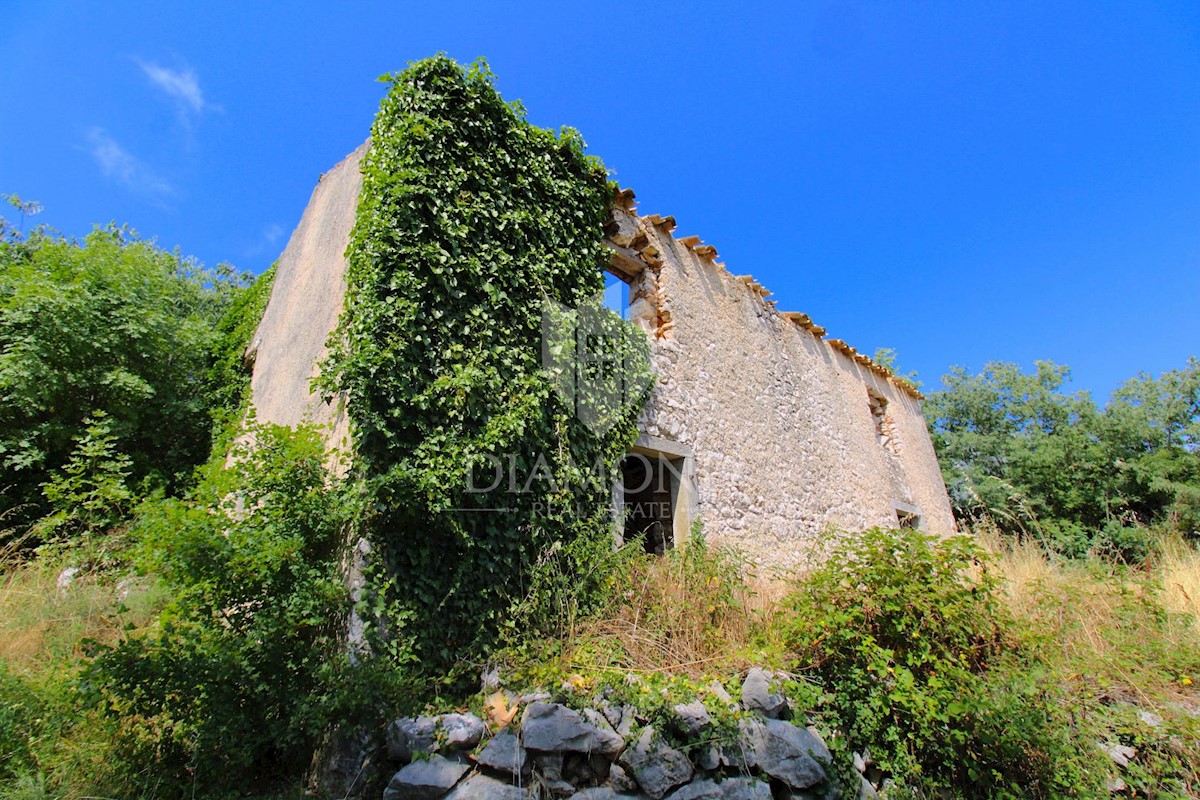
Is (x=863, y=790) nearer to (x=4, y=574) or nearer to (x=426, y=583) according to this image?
(x=426, y=583)

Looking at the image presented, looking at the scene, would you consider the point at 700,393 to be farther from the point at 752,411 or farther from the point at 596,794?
the point at 596,794

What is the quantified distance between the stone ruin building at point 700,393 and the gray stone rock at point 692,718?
2.19 m

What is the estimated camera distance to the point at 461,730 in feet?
10.5

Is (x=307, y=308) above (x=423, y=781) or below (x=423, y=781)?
above

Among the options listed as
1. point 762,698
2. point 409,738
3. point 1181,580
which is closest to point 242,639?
point 409,738

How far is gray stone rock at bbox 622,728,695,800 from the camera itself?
9.93 feet

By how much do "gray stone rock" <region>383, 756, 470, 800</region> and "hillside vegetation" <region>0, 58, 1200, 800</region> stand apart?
1.30 ft

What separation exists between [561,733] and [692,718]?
728 mm

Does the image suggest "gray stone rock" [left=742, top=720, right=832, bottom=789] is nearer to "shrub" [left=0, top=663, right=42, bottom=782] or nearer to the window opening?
"shrub" [left=0, top=663, right=42, bottom=782]

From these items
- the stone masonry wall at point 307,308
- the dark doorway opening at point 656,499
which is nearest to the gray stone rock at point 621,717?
the stone masonry wall at point 307,308

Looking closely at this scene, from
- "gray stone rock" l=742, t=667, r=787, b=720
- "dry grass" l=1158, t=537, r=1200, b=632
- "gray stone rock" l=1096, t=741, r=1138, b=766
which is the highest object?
"dry grass" l=1158, t=537, r=1200, b=632

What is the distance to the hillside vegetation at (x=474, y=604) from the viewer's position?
3.27 m

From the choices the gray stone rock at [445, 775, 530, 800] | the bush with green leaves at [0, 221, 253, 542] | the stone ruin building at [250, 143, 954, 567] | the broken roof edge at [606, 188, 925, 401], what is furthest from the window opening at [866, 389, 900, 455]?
the bush with green leaves at [0, 221, 253, 542]

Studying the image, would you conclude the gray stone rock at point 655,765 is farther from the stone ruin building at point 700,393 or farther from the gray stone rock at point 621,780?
the stone ruin building at point 700,393
